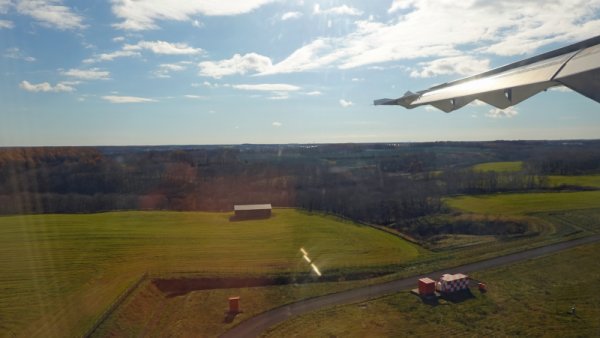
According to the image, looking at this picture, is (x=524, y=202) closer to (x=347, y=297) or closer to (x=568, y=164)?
(x=568, y=164)

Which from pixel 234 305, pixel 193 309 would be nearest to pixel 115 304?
pixel 193 309

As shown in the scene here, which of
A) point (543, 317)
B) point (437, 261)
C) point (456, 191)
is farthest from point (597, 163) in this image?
point (543, 317)

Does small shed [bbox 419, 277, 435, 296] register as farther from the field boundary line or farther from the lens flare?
the field boundary line

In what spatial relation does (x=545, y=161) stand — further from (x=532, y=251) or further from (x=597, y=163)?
(x=532, y=251)

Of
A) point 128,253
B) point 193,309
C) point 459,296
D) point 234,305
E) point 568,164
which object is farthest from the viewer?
point 568,164

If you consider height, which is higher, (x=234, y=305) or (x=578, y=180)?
(x=234, y=305)

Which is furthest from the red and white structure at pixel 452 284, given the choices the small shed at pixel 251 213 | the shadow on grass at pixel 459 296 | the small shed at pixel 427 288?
the small shed at pixel 251 213

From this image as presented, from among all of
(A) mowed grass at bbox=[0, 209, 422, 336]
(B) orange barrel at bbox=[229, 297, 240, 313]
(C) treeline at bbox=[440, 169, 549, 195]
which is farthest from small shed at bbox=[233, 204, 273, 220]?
(C) treeline at bbox=[440, 169, 549, 195]
